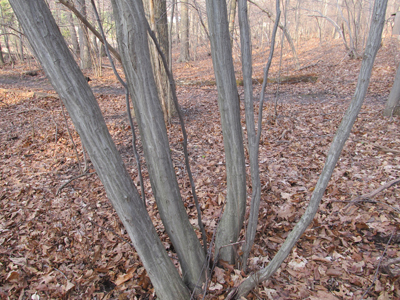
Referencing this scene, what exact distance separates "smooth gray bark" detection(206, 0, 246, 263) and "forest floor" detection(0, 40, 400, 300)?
38cm

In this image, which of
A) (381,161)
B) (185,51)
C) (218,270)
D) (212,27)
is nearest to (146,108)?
(212,27)

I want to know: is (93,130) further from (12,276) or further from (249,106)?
(12,276)

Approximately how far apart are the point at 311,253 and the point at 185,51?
17263 mm

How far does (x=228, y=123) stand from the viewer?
196 centimetres

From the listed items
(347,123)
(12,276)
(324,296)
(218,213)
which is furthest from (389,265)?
(12,276)

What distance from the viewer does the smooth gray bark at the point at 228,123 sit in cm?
179

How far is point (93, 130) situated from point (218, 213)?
2.04 metres

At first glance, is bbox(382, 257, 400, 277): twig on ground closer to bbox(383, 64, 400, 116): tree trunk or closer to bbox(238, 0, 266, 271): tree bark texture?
bbox(238, 0, 266, 271): tree bark texture

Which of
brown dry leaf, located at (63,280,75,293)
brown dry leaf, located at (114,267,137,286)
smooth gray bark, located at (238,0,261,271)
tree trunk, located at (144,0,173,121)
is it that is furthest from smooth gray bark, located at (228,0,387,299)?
tree trunk, located at (144,0,173,121)

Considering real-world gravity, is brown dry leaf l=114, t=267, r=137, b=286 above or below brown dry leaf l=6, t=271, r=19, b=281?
below

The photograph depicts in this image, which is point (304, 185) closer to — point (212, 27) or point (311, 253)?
point (311, 253)

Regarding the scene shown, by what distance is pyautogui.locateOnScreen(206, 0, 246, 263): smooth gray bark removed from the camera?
5.89ft

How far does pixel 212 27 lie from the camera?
180cm

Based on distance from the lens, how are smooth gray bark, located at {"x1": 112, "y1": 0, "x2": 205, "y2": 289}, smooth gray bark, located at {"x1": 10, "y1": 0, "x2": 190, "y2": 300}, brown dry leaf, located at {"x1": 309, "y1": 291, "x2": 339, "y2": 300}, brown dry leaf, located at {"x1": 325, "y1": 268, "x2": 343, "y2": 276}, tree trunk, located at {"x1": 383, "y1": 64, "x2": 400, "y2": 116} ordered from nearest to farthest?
smooth gray bark, located at {"x1": 10, "y1": 0, "x2": 190, "y2": 300} < smooth gray bark, located at {"x1": 112, "y1": 0, "x2": 205, "y2": 289} < brown dry leaf, located at {"x1": 309, "y1": 291, "x2": 339, "y2": 300} < brown dry leaf, located at {"x1": 325, "y1": 268, "x2": 343, "y2": 276} < tree trunk, located at {"x1": 383, "y1": 64, "x2": 400, "y2": 116}
